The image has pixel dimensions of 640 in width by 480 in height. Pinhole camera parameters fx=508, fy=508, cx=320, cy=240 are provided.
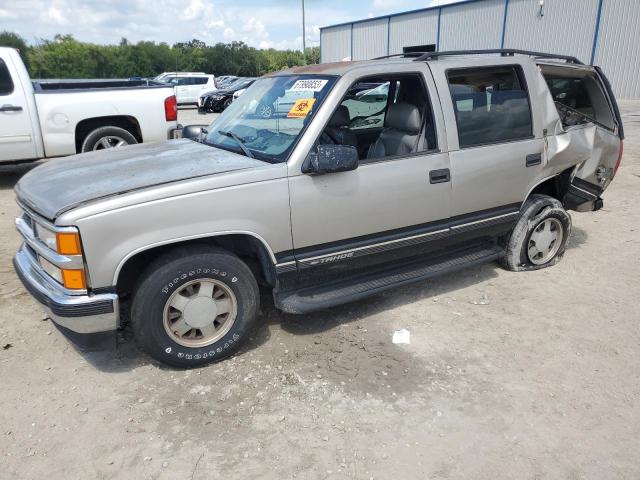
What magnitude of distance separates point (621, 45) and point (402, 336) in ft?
82.0

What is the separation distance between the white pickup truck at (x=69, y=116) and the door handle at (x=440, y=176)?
5583 mm

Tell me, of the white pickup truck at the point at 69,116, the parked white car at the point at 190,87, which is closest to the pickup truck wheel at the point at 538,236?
the white pickup truck at the point at 69,116

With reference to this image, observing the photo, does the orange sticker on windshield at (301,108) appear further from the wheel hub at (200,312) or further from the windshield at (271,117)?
the wheel hub at (200,312)

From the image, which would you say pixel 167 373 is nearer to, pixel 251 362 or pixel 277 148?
pixel 251 362

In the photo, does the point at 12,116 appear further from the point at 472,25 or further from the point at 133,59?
the point at 133,59

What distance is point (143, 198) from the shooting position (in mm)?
2893

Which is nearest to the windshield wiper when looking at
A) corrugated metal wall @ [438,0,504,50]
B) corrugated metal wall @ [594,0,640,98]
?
corrugated metal wall @ [594,0,640,98]

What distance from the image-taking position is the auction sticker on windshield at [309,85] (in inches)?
140

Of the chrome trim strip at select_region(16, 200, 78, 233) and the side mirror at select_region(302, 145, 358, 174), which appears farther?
the side mirror at select_region(302, 145, 358, 174)

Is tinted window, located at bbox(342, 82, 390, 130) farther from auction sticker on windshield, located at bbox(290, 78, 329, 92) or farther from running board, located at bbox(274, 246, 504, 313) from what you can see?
running board, located at bbox(274, 246, 504, 313)

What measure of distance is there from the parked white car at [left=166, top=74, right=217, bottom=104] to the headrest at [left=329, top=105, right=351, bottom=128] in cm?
2209

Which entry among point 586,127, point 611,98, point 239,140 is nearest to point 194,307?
point 239,140

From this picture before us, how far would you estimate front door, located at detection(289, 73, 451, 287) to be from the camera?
3.39 m

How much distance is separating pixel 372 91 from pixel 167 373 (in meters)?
2.81
